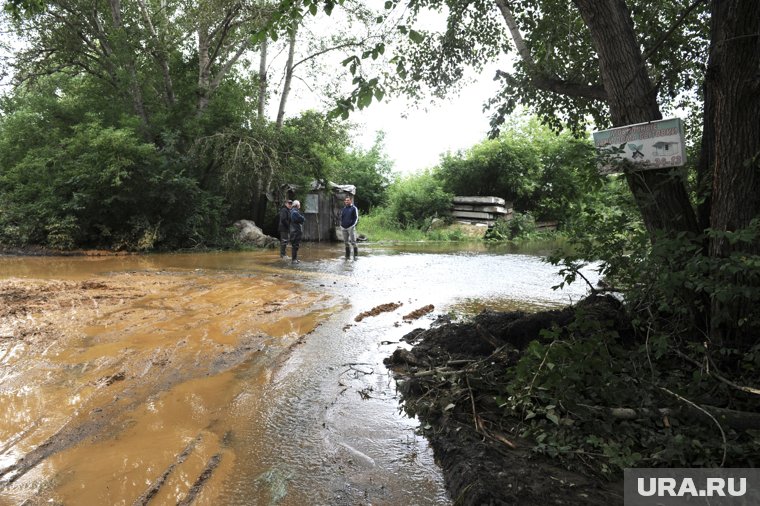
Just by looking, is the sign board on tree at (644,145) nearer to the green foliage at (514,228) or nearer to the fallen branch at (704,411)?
the fallen branch at (704,411)

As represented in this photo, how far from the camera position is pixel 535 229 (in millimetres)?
25172

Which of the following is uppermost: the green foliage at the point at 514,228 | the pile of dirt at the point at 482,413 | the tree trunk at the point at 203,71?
the tree trunk at the point at 203,71

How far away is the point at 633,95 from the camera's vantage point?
3.88 m

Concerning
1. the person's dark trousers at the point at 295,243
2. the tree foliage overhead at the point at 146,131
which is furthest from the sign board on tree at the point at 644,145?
the tree foliage overhead at the point at 146,131

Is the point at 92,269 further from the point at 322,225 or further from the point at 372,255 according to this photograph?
the point at 322,225

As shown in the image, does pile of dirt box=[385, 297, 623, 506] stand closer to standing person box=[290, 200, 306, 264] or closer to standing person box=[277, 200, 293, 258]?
standing person box=[290, 200, 306, 264]

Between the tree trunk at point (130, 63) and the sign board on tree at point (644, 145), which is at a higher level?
the tree trunk at point (130, 63)

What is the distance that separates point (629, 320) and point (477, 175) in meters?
21.8

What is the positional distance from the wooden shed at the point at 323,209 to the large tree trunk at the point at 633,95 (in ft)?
52.4

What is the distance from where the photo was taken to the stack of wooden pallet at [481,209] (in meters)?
24.2

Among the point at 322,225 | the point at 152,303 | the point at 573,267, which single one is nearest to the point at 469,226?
the point at 322,225

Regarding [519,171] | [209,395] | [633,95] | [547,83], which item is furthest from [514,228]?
[209,395]

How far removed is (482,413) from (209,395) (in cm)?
209

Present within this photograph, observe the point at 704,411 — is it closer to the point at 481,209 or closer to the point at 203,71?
the point at 203,71
